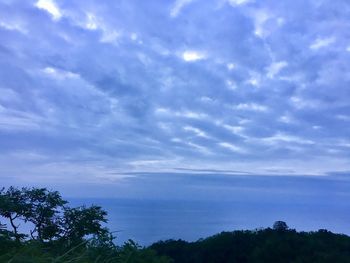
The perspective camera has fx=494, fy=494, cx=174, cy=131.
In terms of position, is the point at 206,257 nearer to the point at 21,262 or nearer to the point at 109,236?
the point at 109,236

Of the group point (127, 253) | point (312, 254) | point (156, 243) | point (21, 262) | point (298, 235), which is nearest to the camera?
point (21, 262)

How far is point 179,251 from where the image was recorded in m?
23.6

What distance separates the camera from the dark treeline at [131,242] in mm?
8578

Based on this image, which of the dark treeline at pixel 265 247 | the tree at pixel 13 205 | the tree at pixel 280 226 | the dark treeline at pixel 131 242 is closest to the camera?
the dark treeline at pixel 131 242

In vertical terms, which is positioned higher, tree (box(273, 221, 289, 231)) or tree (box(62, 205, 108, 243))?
tree (box(273, 221, 289, 231))

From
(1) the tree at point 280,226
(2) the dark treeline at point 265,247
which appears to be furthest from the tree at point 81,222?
(1) the tree at point 280,226

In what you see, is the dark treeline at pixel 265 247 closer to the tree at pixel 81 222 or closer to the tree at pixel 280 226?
the tree at pixel 280 226

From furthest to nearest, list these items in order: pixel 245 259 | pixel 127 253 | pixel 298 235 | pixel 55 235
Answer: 1. pixel 298 235
2. pixel 245 259
3. pixel 55 235
4. pixel 127 253

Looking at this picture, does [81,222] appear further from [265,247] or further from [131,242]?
[265,247]

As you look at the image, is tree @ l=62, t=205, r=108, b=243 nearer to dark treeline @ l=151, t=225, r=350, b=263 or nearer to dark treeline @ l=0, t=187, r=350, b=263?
dark treeline @ l=0, t=187, r=350, b=263

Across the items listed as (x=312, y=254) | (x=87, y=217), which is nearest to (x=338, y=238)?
(x=312, y=254)

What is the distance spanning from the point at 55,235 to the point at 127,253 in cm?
698

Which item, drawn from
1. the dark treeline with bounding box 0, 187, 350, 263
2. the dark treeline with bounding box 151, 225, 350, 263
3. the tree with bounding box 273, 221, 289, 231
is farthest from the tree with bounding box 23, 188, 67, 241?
the tree with bounding box 273, 221, 289, 231

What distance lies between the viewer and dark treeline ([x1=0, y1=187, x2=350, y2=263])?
28.1ft
